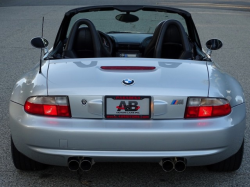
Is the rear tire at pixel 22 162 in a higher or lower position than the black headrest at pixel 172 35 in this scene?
lower

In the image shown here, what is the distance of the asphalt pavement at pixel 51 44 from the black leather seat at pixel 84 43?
104 cm

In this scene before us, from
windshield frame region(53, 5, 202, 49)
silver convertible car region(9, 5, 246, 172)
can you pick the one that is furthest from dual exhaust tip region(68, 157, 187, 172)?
windshield frame region(53, 5, 202, 49)

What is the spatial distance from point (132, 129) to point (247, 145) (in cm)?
192

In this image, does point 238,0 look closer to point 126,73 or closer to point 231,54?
point 231,54

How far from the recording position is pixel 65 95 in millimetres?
4047

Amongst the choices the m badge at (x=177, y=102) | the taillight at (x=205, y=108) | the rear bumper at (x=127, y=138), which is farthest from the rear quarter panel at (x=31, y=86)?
the taillight at (x=205, y=108)

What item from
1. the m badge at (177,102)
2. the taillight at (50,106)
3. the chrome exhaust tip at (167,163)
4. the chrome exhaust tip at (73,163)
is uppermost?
the m badge at (177,102)

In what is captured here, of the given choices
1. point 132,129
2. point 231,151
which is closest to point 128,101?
point 132,129

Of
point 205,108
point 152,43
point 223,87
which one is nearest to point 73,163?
point 205,108

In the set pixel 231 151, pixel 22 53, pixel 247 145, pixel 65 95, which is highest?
pixel 65 95

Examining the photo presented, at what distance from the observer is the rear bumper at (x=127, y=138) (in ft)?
12.8

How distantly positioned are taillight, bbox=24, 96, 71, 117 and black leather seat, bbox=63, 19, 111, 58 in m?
1.09

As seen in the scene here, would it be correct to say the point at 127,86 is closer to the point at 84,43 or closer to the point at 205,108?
the point at 205,108

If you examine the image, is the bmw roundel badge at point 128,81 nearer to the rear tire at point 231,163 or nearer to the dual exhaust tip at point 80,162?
the dual exhaust tip at point 80,162
